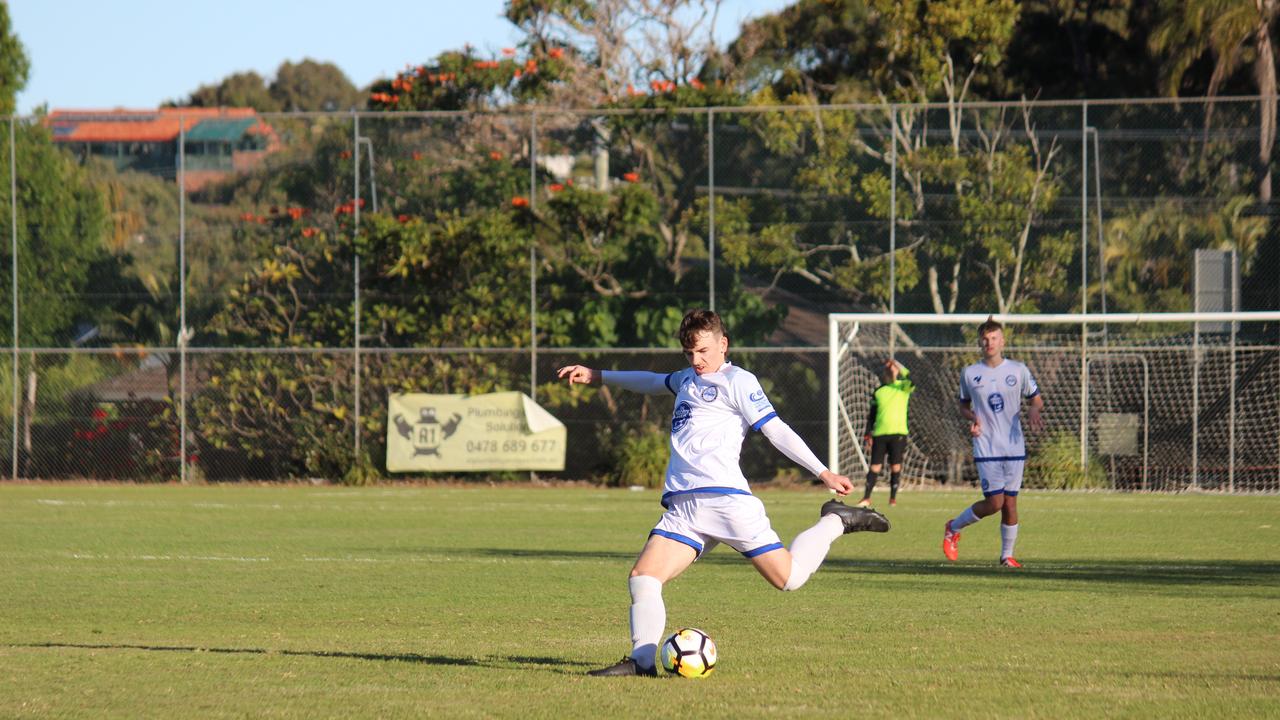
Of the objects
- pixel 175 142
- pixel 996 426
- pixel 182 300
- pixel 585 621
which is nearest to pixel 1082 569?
pixel 996 426

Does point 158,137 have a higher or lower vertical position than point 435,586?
higher

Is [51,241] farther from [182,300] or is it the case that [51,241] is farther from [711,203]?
[711,203]

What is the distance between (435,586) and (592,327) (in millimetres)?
14937

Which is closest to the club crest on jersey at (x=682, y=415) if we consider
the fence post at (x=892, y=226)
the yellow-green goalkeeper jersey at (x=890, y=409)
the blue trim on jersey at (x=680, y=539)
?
the blue trim on jersey at (x=680, y=539)

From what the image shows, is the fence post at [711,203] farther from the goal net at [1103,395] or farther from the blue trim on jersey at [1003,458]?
the blue trim on jersey at [1003,458]

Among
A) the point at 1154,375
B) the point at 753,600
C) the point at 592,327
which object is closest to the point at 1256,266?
the point at 1154,375

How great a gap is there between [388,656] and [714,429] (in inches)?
81.3

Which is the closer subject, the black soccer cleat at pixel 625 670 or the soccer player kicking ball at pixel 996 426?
the black soccer cleat at pixel 625 670

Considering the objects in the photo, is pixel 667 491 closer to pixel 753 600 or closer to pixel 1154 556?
pixel 753 600

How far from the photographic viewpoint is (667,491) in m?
7.48

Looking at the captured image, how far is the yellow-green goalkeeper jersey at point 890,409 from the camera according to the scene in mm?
21203

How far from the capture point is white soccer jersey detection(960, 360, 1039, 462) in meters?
13.6

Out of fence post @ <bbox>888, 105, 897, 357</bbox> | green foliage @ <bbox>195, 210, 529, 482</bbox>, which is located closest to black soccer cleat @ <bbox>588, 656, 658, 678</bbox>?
fence post @ <bbox>888, 105, 897, 357</bbox>

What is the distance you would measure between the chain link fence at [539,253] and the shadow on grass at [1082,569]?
1145cm
